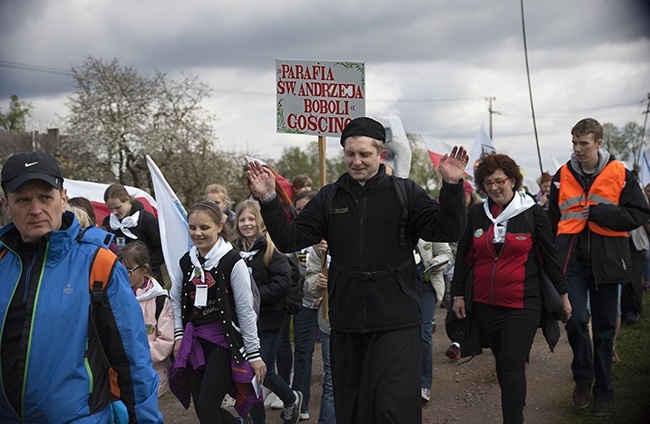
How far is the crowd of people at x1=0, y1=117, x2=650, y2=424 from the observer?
2.88 m

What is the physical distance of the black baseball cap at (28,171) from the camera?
2920mm

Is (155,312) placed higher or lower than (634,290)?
higher

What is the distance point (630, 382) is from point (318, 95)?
4.09 metres

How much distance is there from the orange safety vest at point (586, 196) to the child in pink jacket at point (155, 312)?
3.46 m

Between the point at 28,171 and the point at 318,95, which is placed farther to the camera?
the point at 318,95

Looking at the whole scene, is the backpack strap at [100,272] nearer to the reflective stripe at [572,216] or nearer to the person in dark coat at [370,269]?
the person in dark coat at [370,269]

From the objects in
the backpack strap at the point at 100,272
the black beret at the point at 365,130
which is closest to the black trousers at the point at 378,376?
the black beret at the point at 365,130

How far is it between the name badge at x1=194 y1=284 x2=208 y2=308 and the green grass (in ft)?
10.6

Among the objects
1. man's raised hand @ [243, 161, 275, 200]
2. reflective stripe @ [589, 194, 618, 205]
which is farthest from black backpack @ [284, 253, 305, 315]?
reflective stripe @ [589, 194, 618, 205]

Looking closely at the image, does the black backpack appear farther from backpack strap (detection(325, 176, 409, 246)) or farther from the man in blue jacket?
the man in blue jacket

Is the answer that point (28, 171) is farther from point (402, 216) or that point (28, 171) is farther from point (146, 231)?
point (146, 231)

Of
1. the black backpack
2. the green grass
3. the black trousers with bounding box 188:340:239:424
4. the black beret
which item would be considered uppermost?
the black beret

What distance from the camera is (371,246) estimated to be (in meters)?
4.25

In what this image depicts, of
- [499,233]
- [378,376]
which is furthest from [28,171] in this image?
[499,233]
